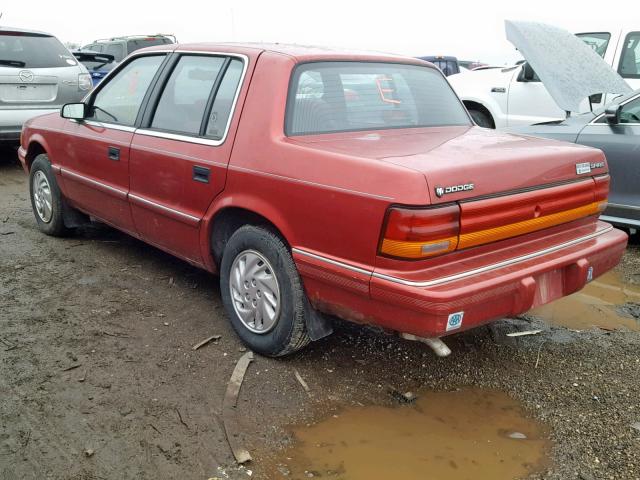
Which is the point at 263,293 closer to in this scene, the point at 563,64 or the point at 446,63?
the point at 563,64

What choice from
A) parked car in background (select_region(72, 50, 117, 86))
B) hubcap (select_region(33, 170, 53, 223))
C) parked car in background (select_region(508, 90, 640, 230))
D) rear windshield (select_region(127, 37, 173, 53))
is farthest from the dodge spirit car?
rear windshield (select_region(127, 37, 173, 53))

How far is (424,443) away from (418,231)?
922 millimetres

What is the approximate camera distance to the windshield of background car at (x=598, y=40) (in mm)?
7648

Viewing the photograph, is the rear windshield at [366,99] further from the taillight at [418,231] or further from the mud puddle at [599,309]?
the mud puddle at [599,309]

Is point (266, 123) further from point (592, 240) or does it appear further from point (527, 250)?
point (592, 240)

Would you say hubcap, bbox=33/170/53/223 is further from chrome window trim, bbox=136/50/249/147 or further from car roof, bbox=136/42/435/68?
car roof, bbox=136/42/435/68

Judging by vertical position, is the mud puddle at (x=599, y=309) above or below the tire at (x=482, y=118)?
below

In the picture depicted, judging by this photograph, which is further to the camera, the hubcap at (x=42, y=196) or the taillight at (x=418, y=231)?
the hubcap at (x=42, y=196)

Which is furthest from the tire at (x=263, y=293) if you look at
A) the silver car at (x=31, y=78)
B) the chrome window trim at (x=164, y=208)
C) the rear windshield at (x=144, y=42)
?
the rear windshield at (x=144, y=42)

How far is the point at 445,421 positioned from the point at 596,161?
158cm

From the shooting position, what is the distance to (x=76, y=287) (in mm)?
4285

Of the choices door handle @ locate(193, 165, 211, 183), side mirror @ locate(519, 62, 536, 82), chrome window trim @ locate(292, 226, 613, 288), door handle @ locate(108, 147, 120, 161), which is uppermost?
side mirror @ locate(519, 62, 536, 82)

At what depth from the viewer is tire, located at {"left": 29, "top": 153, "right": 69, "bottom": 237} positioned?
201 inches

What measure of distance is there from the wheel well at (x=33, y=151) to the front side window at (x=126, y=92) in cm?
100
